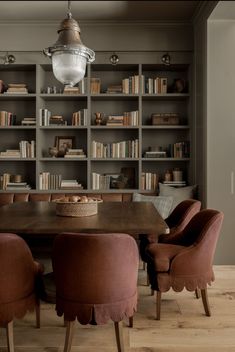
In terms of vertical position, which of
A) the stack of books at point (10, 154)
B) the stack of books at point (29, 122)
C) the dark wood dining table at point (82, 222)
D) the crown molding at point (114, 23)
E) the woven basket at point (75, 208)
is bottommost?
the dark wood dining table at point (82, 222)

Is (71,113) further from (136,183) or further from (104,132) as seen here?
(136,183)

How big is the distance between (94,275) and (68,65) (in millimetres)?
1696

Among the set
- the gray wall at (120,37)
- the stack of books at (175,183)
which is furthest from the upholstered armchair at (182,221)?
the gray wall at (120,37)

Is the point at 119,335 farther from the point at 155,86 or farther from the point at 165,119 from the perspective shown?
the point at 155,86

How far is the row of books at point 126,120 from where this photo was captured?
4.96 meters

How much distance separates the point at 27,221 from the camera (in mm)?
2541

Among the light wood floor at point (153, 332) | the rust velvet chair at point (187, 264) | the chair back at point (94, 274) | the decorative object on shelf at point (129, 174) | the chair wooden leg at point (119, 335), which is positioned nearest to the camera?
the chair back at point (94, 274)

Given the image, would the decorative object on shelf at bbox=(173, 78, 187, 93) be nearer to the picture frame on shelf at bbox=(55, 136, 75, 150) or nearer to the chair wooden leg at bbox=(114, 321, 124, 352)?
the picture frame on shelf at bbox=(55, 136, 75, 150)

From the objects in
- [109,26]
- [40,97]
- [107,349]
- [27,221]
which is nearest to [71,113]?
[40,97]

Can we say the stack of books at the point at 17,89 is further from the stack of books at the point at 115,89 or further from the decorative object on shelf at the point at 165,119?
the decorative object on shelf at the point at 165,119

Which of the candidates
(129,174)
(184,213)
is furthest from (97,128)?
(184,213)

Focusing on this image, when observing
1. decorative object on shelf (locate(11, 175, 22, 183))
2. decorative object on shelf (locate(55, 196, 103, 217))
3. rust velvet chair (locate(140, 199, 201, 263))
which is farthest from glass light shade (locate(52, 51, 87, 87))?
decorative object on shelf (locate(11, 175, 22, 183))

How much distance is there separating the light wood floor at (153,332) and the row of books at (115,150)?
2.25 metres

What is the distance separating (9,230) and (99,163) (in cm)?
304
